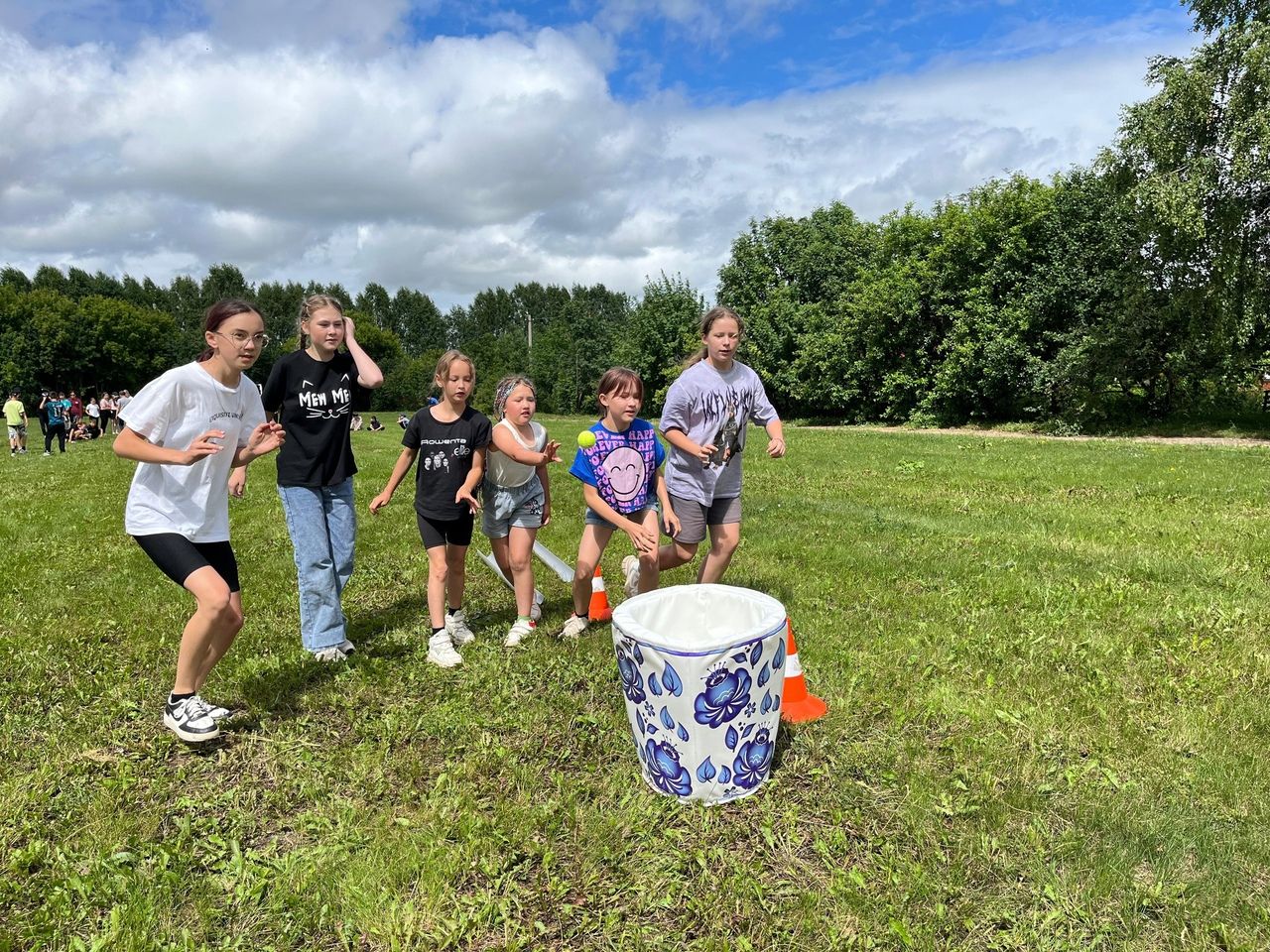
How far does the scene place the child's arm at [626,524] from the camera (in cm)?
437

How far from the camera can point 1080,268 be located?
1027 inches

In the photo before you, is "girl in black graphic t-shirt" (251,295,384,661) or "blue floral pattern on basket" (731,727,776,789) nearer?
"blue floral pattern on basket" (731,727,776,789)

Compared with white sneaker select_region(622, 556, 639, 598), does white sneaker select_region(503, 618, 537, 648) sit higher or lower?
lower

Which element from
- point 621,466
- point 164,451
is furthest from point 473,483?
point 164,451

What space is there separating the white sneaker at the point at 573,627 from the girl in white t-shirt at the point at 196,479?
209 cm

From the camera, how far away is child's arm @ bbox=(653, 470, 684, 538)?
4.68m

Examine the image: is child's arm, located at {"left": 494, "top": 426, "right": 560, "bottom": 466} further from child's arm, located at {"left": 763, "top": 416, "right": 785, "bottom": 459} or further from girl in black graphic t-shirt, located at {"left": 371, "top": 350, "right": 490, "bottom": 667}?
child's arm, located at {"left": 763, "top": 416, "right": 785, "bottom": 459}

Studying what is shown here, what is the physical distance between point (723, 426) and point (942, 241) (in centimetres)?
2836

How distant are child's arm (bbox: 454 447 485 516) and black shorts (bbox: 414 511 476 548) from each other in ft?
0.35

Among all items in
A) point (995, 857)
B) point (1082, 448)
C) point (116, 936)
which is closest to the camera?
point (116, 936)

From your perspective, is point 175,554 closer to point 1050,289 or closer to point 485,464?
point 485,464

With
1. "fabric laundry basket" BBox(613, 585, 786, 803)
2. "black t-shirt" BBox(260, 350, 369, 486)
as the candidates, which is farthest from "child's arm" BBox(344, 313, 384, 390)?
"fabric laundry basket" BBox(613, 585, 786, 803)

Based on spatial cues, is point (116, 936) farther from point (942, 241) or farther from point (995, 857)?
point (942, 241)

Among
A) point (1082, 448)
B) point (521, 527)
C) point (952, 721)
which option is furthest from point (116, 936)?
point (1082, 448)
